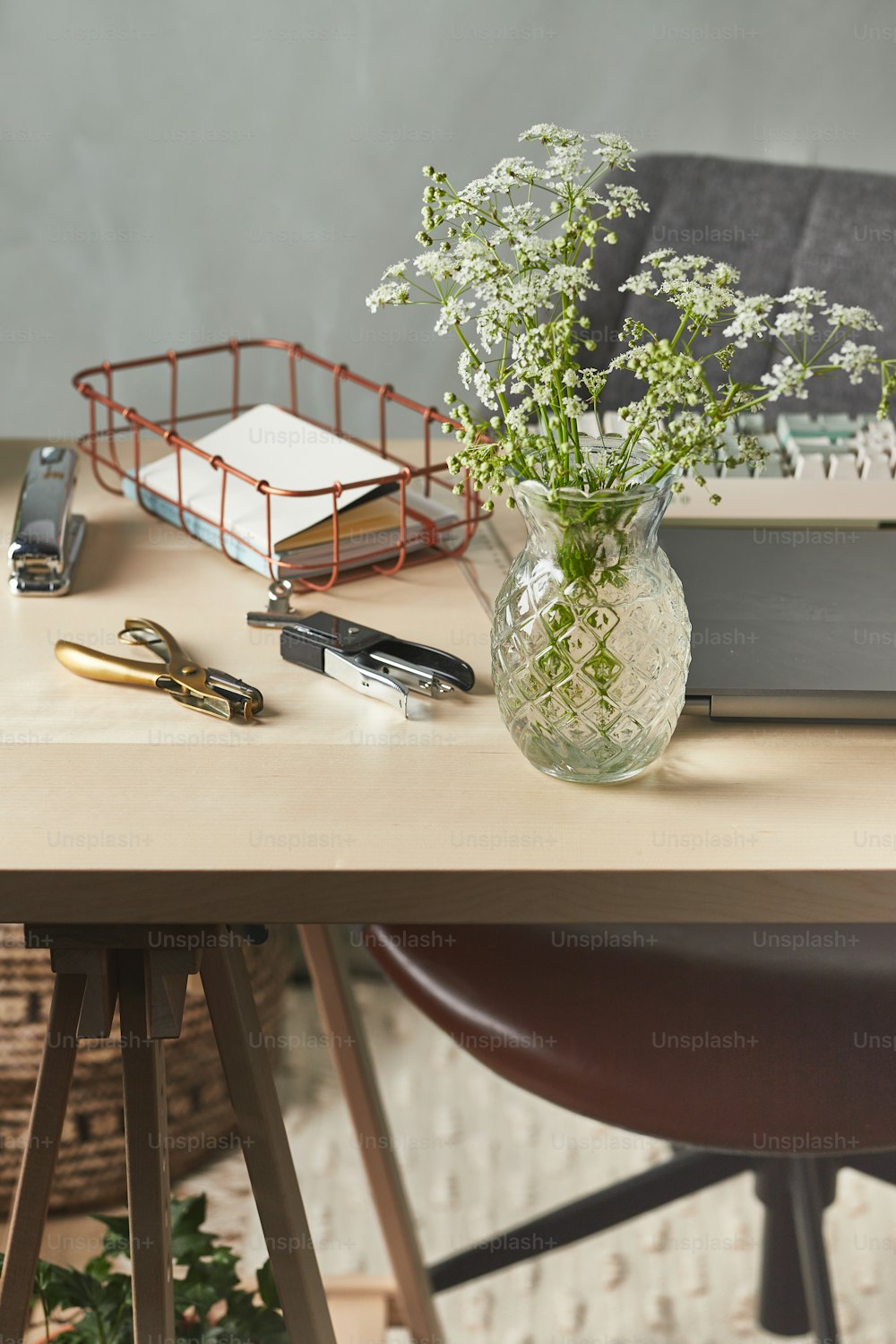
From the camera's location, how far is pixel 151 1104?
727 millimetres

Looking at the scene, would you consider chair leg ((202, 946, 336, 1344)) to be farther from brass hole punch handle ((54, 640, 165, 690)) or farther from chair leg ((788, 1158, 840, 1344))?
chair leg ((788, 1158, 840, 1344))

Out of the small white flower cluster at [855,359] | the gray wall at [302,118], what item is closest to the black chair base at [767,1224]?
the small white flower cluster at [855,359]

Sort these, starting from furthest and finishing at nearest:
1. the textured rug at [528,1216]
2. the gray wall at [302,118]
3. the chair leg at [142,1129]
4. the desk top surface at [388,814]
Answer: the gray wall at [302,118] → the textured rug at [528,1216] → the chair leg at [142,1129] → the desk top surface at [388,814]

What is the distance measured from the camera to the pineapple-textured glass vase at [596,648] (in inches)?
26.6

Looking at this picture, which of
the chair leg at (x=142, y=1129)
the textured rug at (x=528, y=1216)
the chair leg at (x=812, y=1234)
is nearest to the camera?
the chair leg at (x=142, y=1129)

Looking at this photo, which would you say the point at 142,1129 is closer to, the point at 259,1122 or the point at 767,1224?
the point at 259,1122

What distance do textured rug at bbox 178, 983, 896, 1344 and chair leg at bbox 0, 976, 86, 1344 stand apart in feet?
1.70

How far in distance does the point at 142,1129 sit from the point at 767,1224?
0.79 m

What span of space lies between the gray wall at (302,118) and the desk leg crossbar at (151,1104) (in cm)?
140

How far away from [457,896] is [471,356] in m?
0.27

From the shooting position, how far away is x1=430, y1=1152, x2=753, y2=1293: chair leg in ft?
3.90

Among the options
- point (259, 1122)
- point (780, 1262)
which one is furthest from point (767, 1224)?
point (259, 1122)

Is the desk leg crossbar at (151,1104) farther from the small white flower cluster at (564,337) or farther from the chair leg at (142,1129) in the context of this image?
the small white flower cluster at (564,337)

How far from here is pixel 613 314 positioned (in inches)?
62.7
